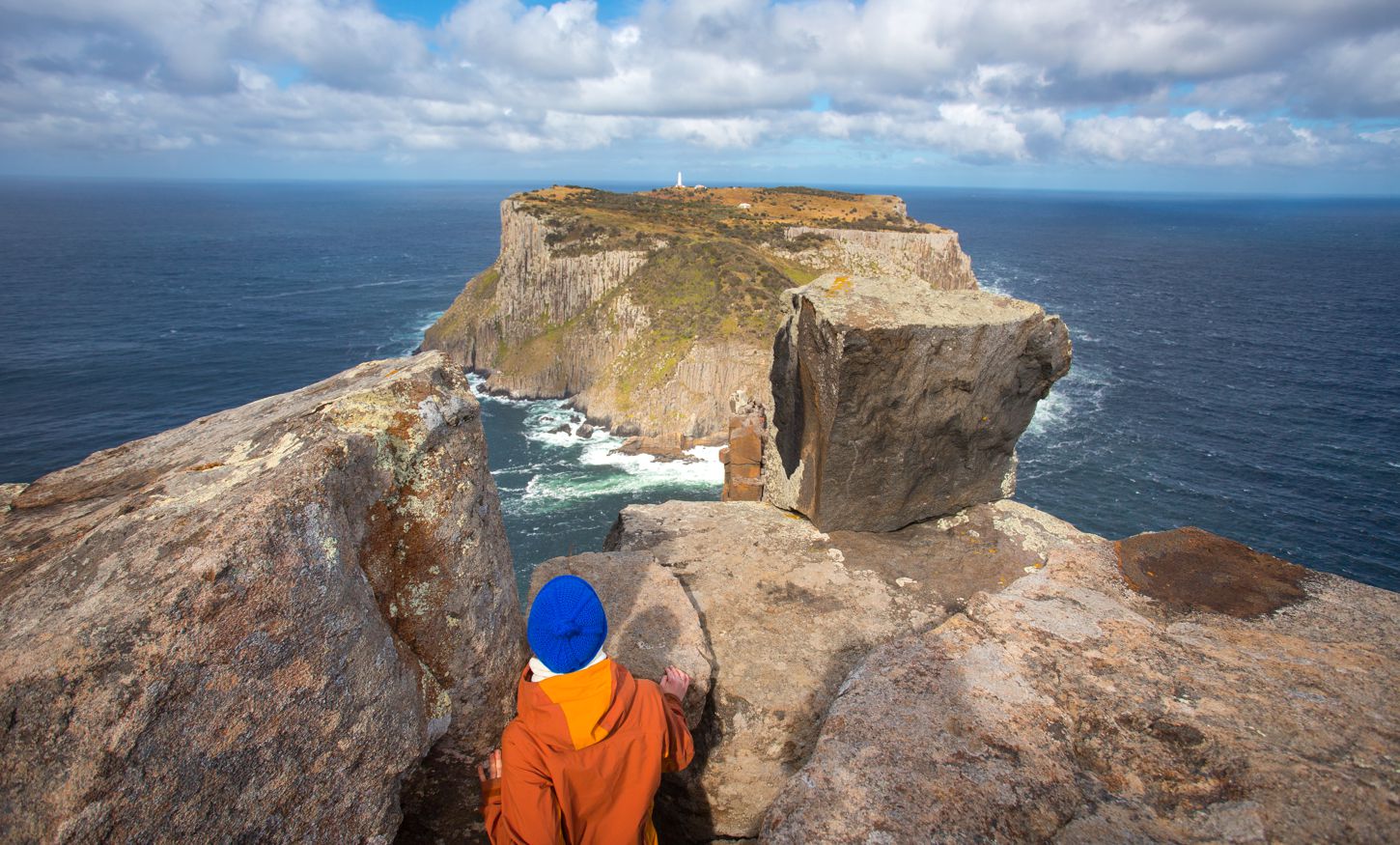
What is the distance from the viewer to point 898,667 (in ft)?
16.4

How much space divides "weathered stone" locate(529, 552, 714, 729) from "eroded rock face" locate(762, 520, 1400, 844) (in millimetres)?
1332

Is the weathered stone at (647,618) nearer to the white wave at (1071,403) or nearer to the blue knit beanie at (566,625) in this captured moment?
the blue knit beanie at (566,625)

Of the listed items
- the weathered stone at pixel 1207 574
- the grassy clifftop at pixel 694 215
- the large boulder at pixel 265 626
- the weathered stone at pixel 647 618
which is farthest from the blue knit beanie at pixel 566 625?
the grassy clifftop at pixel 694 215

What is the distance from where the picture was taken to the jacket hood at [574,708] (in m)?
3.76

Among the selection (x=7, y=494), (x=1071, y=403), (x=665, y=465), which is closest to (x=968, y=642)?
(x=7, y=494)

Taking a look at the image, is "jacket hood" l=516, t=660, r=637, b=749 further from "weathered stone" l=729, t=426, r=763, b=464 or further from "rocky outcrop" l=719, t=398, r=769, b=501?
"weathered stone" l=729, t=426, r=763, b=464

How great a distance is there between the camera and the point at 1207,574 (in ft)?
22.3

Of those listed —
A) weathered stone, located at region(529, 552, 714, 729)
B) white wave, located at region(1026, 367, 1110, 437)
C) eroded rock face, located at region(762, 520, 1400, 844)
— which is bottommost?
white wave, located at region(1026, 367, 1110, 437)

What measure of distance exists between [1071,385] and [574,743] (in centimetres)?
7204

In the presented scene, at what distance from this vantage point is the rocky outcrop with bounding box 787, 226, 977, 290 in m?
88.1

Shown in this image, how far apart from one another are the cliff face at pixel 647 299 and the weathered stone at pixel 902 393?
5425 centimetres

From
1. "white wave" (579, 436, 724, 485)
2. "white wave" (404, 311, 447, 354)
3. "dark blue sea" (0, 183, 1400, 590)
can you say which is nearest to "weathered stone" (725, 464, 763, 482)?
"dark blue sea" (0, 183, 1400, 590)

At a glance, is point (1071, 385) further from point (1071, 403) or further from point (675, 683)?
point (675, 683)

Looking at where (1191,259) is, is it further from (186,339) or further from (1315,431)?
(186,339)
